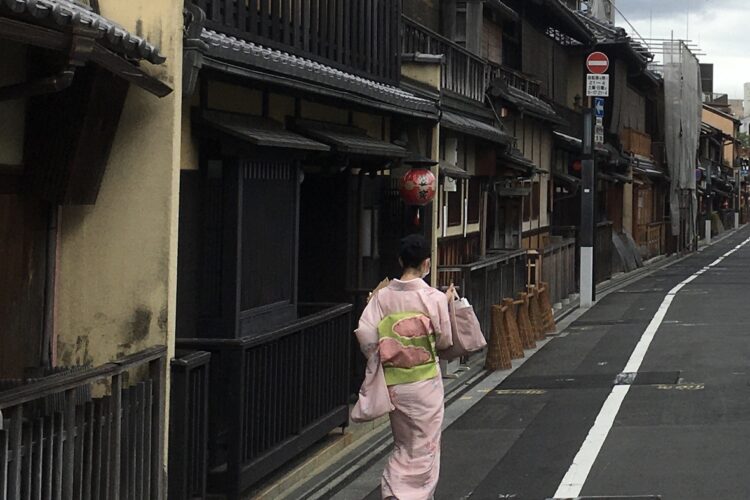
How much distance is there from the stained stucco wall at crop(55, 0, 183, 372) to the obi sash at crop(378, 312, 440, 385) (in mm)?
1404

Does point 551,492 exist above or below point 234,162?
below

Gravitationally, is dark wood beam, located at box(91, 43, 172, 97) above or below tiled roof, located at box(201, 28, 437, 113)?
below

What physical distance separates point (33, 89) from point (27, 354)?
2.03 metres

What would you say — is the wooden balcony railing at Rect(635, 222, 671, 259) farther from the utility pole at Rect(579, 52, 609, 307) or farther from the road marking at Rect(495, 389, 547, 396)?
the road marking at Rect(495, 389, 547, 396)

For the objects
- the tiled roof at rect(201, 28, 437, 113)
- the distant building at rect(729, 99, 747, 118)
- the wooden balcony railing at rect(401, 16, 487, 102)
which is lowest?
the tiled roof at rect(201, 28, 437, 113)

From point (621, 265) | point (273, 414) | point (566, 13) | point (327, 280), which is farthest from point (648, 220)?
point (273, 414)

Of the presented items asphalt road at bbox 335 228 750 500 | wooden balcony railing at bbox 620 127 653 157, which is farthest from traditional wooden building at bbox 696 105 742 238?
asphalt road at bbox 335 228 750 500

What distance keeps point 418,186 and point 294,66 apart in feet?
15.2

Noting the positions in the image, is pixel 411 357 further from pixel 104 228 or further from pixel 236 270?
pixel 104 228

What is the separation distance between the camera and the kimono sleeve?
7938 millimetres

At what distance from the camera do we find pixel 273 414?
9.45 m

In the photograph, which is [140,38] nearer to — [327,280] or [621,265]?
[327,280]

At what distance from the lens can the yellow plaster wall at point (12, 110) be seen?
709cm

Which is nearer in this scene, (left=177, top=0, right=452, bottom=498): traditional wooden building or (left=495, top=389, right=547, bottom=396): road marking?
(left=177, top=0, right=452, bottom=498): traditional wooden building
